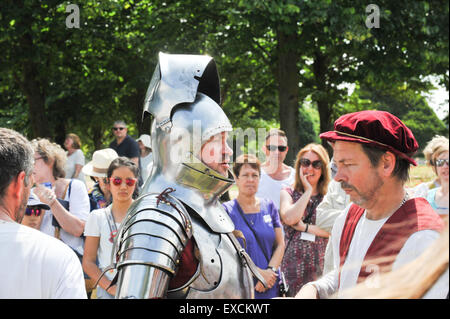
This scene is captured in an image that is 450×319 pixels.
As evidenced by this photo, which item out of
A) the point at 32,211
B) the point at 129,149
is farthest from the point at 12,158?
the point at 129,149

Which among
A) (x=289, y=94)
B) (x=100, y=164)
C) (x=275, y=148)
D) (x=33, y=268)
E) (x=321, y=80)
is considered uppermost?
(x=321, y=80)

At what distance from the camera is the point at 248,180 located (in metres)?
3.87

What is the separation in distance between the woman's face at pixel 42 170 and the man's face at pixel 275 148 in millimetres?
2024

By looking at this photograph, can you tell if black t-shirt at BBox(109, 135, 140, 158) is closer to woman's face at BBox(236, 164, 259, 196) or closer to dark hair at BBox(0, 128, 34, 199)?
woman's face at BBox(236, 164, 259, 196)

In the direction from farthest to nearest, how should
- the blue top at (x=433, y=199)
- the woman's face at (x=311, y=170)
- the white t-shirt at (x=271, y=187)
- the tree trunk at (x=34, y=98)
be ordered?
A: the tree trunk at (x=34, y=98)
the white t-shirt at (x=271, y=187)
the woman's face at (x=311, y=170)
the blue top at (x=433, y=199)

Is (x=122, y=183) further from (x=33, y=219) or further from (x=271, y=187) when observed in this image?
(x=271, y=187)

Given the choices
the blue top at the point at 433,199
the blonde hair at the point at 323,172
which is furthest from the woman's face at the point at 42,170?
the blue top at the point at 433,199

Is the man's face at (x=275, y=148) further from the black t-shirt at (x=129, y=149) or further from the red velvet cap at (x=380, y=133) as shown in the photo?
the black t-shirt at (x=129, y=149)

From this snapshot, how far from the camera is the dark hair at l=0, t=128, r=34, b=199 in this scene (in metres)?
1.90

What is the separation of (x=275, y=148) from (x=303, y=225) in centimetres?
106

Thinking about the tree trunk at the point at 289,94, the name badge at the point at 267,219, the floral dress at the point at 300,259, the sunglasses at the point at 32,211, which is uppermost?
the tree trunk at the point at 289,94

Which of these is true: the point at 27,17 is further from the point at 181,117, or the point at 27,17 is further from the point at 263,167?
the point at 181,117

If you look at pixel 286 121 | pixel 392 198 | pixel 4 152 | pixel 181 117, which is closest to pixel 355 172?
pixel 392 198

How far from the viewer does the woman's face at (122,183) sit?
3.84 metres
